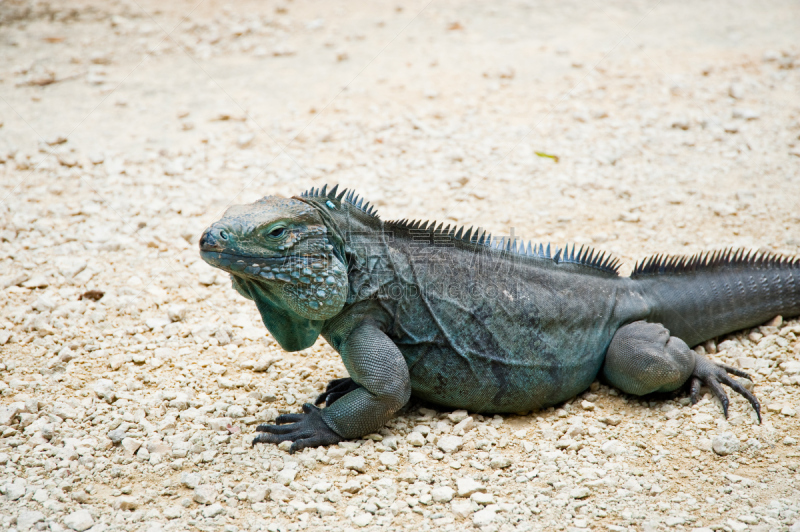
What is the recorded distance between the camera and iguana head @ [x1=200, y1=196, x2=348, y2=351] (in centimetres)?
412

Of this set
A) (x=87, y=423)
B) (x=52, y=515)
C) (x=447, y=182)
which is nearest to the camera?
(x=52, y=515)

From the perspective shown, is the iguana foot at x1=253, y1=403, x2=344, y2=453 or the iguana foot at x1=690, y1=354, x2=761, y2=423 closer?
the iguana foot at x1=253, y1=403, x2=344, y2=453

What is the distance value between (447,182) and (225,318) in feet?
11.3

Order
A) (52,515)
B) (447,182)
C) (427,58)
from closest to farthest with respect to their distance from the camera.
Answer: (52,515), (447,182), (427,58)

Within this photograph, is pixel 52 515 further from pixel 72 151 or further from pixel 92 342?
pixel 72 151

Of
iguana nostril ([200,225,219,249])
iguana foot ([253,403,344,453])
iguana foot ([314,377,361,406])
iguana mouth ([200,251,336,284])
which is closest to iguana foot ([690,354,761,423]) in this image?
iguana foot ([314,377,361,406])

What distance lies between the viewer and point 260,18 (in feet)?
44.1


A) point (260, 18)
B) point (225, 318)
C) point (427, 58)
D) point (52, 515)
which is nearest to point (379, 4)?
point (260, 18)

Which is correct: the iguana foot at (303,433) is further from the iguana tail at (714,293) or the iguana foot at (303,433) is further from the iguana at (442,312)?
the iguana tail at (714,293)

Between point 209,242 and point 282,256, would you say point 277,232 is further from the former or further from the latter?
point 209,242

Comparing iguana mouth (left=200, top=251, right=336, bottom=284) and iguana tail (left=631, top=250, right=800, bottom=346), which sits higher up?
iguana mouth (left=200, top=251, right=336, bottom=284)

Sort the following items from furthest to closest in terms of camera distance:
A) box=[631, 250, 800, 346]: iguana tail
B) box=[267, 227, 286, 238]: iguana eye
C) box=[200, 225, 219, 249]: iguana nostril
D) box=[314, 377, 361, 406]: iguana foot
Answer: box=[631, 250, 800, 346]: iguana tail < box=[314, 377, 361, 406]: iguana foot < box=[267, 227, 286, 238]: iguana eye < box=[200, 225, 219, 249]: iguana nostril

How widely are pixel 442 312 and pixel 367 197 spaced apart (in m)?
3.40

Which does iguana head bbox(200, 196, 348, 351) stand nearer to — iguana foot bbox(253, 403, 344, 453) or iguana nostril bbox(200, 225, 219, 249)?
iguana nostril bbox(200, 225, 219, 249)
